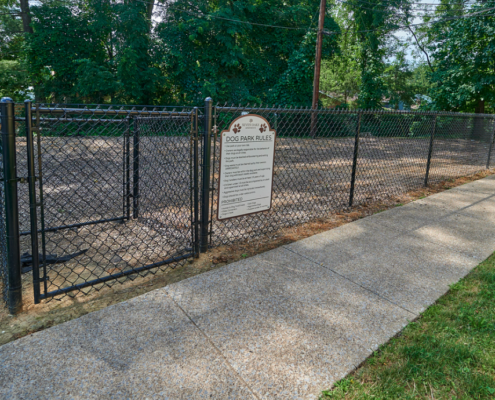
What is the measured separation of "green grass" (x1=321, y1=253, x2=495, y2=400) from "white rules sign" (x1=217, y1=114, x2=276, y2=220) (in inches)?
76.6

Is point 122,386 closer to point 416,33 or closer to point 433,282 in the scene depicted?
point 433,282

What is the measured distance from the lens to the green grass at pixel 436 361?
1.99m

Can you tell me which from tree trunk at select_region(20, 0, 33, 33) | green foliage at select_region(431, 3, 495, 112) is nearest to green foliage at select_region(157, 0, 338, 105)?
green foliage at select_region(431, 3, 495, 112)

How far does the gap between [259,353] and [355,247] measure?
2.19 meters

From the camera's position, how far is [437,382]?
2068 millimetres

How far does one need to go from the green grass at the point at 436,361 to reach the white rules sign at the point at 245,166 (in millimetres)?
1946

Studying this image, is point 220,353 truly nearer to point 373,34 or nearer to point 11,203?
point 11,203

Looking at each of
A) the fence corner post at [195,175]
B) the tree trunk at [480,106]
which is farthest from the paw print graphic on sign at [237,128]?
the tree trunk at [480,106]

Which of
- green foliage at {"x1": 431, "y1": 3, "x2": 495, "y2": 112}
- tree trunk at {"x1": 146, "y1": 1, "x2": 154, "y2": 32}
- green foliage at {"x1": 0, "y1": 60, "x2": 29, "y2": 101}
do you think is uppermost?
tree trunk at {"x1": 146, "y1": 1, "x2": 154, "y2": 32}

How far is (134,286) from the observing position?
3.10 metres

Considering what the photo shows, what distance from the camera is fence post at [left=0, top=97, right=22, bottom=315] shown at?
2330mm

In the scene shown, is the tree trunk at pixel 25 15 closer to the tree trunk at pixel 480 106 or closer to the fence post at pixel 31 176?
the fence post at pixel 31 176

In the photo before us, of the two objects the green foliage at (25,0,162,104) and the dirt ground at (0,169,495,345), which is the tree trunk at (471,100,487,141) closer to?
the dirt ground at (0,169,495,345)

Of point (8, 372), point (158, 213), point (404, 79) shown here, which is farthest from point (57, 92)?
point (404, 79)
